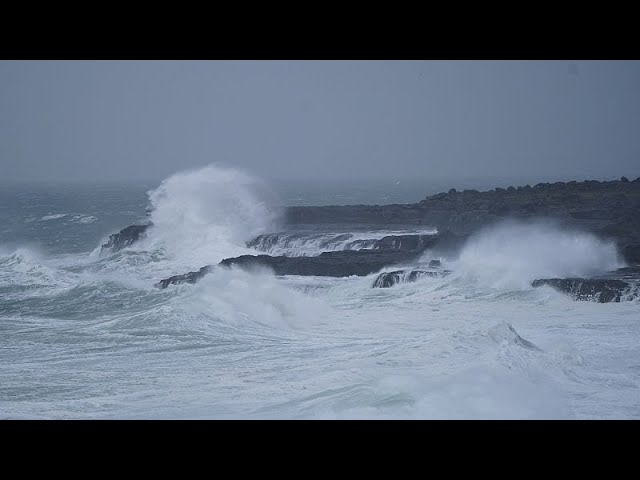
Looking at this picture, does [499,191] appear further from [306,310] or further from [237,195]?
[306,310]

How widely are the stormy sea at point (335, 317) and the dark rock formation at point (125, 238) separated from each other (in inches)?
3.0

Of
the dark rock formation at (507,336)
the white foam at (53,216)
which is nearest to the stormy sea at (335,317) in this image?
the dark rock formation at (507,336)

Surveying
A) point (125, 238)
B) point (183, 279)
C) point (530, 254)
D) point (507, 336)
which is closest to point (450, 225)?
point (530, 254)

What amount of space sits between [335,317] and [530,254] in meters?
8.26

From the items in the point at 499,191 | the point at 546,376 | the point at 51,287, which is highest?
the point at 499,191

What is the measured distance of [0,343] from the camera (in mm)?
12070

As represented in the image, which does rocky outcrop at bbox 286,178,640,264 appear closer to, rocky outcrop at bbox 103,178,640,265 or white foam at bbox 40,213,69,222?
rocky outcrop at bbox 103,178,640,265

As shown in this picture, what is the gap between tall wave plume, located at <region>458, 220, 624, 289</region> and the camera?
18.3 metres

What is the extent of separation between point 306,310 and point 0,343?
5.76 meters

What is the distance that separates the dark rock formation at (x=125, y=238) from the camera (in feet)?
87.9

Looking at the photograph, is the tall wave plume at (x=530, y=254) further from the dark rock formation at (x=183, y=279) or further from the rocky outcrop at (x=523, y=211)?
the dark rock formation at (x=183, y=279)

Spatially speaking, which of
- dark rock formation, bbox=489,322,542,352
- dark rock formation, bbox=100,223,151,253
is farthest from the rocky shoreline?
dark rock formation, bbox=489,322,542,352

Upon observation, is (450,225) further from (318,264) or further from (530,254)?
(318,264)
